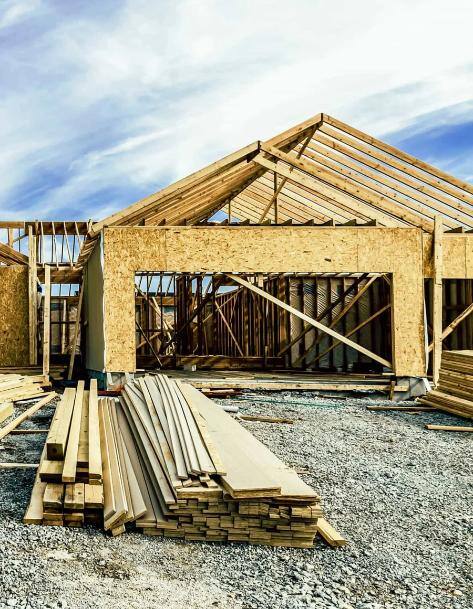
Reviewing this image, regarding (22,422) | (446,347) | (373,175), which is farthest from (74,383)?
(446,347)

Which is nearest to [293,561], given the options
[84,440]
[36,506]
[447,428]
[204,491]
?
[204,491]

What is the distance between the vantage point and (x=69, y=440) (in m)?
6.98

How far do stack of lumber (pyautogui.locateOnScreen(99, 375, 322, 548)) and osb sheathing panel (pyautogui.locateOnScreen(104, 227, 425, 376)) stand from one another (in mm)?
6954

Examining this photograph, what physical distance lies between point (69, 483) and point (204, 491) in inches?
53.6

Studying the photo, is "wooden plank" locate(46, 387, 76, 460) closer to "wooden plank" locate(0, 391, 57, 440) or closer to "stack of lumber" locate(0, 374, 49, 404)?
"wooden plank" locate(0, 391, 57, 440)

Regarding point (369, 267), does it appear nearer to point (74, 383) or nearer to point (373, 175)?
point (373, 175)

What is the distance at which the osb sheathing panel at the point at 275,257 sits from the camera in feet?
44.8

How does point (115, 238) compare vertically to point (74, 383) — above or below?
above

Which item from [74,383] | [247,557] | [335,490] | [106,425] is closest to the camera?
[247,557]

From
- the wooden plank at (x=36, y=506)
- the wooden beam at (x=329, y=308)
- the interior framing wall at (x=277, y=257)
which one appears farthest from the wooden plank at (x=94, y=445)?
the wooden beam at (x=329, y=308)

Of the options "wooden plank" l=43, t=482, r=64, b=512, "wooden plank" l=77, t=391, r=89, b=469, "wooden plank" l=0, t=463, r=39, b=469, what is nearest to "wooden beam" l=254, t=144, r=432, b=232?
"wooden plank" l=77, t=391, r=89, b=469

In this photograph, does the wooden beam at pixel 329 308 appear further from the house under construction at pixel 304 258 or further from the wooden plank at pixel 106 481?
the wooden plank at pixel 106 481

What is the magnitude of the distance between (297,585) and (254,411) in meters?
6.96

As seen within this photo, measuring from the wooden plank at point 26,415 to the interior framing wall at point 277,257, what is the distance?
5.50ft
